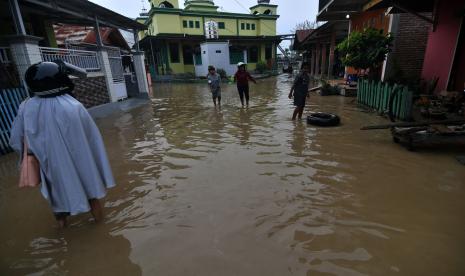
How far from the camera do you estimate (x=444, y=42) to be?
24.7 ft

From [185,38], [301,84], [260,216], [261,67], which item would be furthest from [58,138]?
[261,67]

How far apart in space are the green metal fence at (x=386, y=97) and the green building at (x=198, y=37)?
19.4m

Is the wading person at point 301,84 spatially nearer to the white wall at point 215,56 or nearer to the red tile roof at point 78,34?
the red tile roof at point 78,34

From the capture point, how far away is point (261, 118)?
8273 mm

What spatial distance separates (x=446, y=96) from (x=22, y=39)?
10916 millimetres

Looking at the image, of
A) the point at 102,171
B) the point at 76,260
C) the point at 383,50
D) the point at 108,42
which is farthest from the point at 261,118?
the point at 108,42

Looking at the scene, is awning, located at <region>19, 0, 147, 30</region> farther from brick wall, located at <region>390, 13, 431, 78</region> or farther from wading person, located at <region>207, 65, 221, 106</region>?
brick wall, located at <region>390, 13, 431, 78</region>

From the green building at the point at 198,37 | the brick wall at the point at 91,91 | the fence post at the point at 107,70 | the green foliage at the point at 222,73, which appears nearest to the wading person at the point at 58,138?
the brick wall at the point at 91,91

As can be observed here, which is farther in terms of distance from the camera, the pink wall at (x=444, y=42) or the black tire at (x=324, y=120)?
the pink wall at (x=444, y=42)

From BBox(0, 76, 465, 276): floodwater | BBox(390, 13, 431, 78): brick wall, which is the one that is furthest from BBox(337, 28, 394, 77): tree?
BBox(0, 76, 465, 276): floodwater

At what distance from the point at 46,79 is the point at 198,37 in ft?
91.0

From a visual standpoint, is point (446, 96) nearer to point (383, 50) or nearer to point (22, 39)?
point (383, 50)

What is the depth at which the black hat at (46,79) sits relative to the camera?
2496 millimetres

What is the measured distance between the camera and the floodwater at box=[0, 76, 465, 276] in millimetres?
2398
